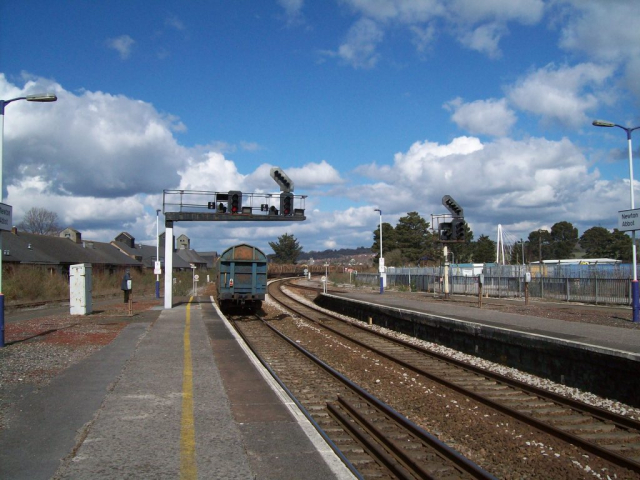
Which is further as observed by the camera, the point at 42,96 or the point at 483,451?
the point at 42,96

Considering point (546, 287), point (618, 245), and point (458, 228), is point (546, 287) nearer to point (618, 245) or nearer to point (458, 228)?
point (458, 228)

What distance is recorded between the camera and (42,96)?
12430mm

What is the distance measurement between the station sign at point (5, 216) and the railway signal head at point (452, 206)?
2104 cm

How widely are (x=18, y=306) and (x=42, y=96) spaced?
20059 mm

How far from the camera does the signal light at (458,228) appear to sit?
2700 cm

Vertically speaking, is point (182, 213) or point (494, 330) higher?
point (182, 213)

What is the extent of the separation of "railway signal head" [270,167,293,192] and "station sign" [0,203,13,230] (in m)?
A: 11.9

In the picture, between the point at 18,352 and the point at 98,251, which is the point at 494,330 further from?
the point at 98,251

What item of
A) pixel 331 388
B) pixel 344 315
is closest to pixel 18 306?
pixel 344 315

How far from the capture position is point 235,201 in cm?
2266

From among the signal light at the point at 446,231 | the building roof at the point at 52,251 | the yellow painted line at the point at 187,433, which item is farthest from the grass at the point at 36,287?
the yellow painted line at the point at 187,433

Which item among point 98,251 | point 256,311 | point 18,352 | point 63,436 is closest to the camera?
point 63,436

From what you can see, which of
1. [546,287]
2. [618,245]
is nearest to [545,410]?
[546,287]

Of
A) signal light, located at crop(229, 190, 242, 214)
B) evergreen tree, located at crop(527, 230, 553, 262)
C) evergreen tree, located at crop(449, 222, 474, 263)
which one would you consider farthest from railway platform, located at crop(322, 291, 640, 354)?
evergreen tree, located at crop(527, 230, 553, 262)
